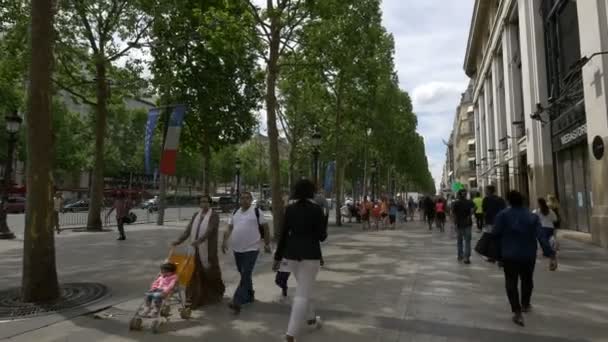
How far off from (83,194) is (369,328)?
2400 inches

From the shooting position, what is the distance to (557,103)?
17.1 meters

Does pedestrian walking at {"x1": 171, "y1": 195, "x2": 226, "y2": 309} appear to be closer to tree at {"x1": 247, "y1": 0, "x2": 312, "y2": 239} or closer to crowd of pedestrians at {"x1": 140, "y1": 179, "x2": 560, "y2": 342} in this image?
crowd of pedestrians at {"x1": 140, "y1": 179, "x2": 560, "y2": 342}

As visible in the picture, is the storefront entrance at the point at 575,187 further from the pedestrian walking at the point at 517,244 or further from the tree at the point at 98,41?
the tree at the point at 98,41

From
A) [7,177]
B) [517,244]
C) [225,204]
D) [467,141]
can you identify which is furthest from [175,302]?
[467,141]

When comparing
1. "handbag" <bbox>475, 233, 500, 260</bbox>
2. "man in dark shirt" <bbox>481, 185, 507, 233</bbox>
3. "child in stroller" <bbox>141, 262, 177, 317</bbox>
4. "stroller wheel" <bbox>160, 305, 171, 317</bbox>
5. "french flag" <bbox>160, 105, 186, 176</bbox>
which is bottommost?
"stroller wheel" <bbox>160, 305, 171, 317</bbox>

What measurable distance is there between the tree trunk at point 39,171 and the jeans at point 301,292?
4.25 metres

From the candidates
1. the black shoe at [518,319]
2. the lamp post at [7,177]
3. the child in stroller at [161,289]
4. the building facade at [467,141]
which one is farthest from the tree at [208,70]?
the building facade at [467,141]

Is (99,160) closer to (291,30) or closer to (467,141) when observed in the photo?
(291,30)

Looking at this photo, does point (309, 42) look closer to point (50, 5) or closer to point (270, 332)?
point (50, 5)

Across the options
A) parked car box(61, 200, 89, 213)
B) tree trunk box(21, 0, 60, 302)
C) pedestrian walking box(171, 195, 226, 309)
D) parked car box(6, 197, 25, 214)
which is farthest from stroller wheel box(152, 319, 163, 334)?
parked car box(6, 197, 25, 214)

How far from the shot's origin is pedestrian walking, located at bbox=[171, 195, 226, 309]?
6352mm

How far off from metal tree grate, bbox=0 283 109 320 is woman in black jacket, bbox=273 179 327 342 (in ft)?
→ 11.7

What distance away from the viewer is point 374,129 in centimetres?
3544

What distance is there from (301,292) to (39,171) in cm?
468
